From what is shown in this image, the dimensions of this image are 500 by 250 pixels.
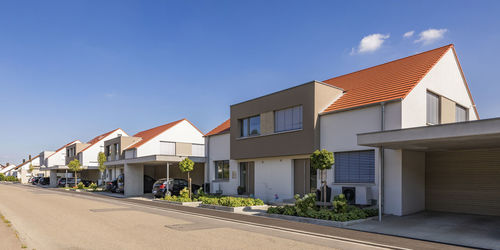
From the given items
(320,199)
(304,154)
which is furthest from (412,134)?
(304,154)

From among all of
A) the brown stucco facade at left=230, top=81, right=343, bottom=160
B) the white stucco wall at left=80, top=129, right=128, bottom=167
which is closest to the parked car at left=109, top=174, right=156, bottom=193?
the brown stucco facade at left=230, top=81, right=343, bottom=160

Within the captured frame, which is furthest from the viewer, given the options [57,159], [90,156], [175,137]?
[57,159]

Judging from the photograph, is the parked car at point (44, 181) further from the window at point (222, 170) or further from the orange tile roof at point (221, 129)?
the window at point (222, 170)

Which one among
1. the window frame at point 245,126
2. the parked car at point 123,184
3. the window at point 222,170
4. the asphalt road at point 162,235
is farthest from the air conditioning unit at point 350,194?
the parked car at point 123,184

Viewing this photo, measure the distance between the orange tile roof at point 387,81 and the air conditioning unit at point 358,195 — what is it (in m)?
→ 3.43

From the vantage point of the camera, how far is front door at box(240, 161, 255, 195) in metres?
21.6

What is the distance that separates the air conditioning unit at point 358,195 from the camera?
46.7 ft

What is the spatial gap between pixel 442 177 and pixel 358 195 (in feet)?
10.9

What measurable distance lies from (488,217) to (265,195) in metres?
10.2

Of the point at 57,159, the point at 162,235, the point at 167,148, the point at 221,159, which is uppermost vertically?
the point at 167,148

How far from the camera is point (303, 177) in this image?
17875mm

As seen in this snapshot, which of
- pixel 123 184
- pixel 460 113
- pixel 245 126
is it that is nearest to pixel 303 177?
pixel 245 126

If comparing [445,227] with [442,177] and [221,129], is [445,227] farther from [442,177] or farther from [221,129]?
[221,129]

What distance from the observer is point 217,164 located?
24938mm
